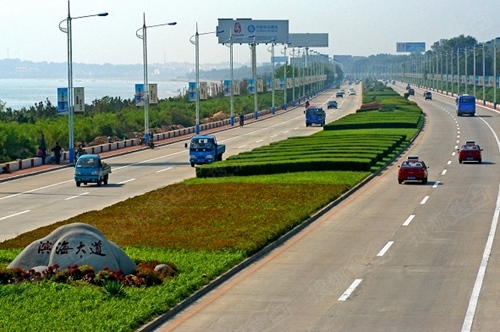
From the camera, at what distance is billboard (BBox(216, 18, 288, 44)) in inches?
6619

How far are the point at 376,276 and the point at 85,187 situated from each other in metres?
30.0

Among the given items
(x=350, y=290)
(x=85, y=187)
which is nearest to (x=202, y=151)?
(x=85, y=187)

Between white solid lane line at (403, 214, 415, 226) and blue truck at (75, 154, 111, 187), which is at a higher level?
blue truck at (75, 154, 111, 187)

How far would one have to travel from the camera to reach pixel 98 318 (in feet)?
63.2

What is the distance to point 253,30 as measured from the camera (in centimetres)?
17150

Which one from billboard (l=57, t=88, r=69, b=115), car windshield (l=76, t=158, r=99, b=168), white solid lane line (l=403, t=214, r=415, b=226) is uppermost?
billboard (l=57, t=88, r=69, b=115)

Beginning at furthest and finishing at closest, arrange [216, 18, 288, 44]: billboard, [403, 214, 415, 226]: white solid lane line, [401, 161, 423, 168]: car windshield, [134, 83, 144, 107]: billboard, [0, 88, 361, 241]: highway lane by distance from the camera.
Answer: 1. [216, 18, 288, 44]: billboard
2. [134, 83, 144, 107]: billboard
3. [401, 161, 423, 168]: car windshield
4. [0, 88, 361, 241]: highway lane
5. [403, 214, 415, 226]: white solid lane line

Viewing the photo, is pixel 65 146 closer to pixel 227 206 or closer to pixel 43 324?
pixel 227 206

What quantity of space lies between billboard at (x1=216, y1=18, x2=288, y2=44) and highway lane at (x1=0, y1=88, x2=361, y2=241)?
8005 centimetres

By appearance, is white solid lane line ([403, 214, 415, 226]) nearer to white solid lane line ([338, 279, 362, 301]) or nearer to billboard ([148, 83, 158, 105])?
white solid lane line ([338, 279, 362, 301])

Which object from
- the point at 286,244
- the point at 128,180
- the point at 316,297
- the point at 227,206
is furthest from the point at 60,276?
the point at 128,180

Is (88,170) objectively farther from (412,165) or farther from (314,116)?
(314,116)

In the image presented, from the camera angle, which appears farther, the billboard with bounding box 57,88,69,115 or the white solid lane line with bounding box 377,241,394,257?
the billboard with bounding box 57,88,69,115

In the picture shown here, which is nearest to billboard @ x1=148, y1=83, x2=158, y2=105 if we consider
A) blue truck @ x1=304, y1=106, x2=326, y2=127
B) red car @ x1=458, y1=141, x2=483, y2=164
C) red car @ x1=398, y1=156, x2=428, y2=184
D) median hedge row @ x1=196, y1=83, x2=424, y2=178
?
median hedge row @ x1=196, y1=83, x2=424, y2=178
